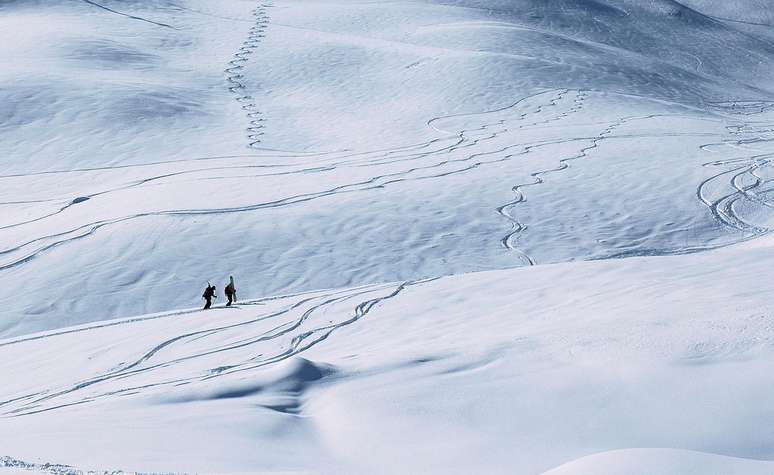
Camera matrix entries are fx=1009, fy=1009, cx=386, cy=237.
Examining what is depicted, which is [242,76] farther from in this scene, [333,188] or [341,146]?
[333,188]

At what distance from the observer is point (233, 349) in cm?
1420

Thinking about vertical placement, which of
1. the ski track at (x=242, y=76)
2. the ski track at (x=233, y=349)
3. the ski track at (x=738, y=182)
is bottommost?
the ski track at (x=242, y=76)

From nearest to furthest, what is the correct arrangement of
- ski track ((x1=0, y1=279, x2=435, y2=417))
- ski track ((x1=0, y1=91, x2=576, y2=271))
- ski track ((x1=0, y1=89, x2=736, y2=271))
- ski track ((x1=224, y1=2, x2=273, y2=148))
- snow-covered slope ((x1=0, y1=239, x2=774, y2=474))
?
snow-covered slope ((x1=0, y1=239, x2=774, y2=474)), ski track ((x1=0, y1=279, x2=435, y2=417)), ski track ((x1=0, y1=91, x2=576, y2=271)), ski track ((x1=0, y1=89, x2=736, y2=271)), ski track ((x1=224, y1=2, x2=273, y2=148))

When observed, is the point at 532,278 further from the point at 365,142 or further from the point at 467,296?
the point at 365,142

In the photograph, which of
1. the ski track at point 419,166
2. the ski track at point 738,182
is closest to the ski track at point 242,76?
the ski track at point 419,166

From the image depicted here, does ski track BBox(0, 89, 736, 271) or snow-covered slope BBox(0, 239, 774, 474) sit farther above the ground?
snow-covered slope BBox(0, 239, 774, 474)

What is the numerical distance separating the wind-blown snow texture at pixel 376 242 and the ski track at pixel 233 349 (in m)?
0.08

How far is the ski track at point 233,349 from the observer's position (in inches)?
472

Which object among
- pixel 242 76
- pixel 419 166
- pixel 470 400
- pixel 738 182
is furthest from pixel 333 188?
pixel 242 76

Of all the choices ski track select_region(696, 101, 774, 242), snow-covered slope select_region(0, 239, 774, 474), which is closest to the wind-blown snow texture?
snow-covered slope select_region(0, 239, 774, 474)

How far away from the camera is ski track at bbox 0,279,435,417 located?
39.3 ft

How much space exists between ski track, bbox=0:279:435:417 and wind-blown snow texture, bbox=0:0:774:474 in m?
0.08

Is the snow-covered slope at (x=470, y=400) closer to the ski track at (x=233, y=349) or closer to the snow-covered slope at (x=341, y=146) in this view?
the ski track at (x=233, y=349)

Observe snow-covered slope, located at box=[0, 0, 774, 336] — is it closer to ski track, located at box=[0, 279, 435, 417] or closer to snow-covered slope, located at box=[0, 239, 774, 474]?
ski track, located at box=[0, 279, 435, 417]
